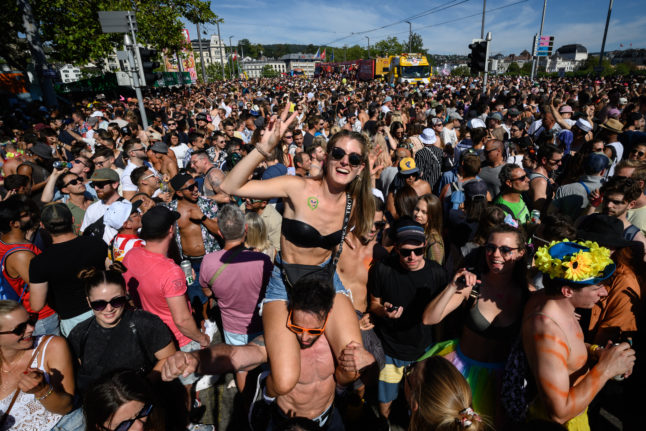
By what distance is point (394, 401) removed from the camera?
3.39m

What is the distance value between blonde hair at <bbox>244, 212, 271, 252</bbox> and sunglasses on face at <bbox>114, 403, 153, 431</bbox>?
2.00 meters

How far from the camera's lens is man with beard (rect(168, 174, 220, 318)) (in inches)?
174

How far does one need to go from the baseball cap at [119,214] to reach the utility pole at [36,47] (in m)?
20.2

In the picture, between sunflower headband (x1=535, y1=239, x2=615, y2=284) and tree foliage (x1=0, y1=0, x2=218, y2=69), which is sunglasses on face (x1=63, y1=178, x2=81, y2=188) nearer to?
sunflower headband (x1=535, y1=239, x2=615, y2=284)

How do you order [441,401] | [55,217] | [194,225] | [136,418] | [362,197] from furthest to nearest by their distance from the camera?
[194,225] → [55,217] → [362,197] → [136,418] → [441,401]

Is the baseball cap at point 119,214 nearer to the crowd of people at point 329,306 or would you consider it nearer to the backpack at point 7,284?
the crowd of people at point 329,306

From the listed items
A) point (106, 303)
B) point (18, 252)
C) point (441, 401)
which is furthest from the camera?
point (18, 252)

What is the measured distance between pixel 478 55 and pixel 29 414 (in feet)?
45.7

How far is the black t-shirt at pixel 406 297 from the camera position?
118 inches

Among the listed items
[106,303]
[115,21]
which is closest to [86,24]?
[115,21]

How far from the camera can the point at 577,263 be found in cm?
205

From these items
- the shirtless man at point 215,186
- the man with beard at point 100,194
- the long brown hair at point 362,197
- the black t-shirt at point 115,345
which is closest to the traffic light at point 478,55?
the shirtless man at point 215,186

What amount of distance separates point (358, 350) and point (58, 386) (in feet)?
6.90

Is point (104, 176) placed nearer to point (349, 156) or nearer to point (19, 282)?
point (19, 282)
